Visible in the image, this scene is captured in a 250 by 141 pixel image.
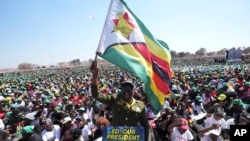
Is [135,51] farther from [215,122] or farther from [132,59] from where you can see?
[215,122]

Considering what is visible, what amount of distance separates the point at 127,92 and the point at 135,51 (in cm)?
79

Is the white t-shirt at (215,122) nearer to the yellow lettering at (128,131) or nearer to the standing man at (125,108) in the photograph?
the standing man at (125,108)

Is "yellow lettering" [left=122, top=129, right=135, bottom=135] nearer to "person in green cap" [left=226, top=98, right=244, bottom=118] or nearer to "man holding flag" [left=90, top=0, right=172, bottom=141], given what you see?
"man holding flag" [left=90, top=0, right=172, bottom=141]

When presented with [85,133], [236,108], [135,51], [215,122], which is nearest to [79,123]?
[85,133]

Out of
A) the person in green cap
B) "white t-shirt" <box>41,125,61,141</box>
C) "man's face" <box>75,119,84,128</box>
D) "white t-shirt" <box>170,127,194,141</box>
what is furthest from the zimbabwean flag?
the person in green cap

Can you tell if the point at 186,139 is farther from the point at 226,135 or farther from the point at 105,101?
the point at 105,101

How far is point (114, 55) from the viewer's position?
16.2 ft

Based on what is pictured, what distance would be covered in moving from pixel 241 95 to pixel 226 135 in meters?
5.72

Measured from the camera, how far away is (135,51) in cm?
510

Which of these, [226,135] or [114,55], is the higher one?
[114,55]

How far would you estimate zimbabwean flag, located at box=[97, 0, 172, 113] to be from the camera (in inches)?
194

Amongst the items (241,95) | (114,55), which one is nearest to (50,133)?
(114,55)

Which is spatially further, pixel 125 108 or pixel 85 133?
pixel 85 133

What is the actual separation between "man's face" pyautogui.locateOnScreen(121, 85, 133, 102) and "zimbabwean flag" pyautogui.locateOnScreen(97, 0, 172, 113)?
Result: 0.37 metres
